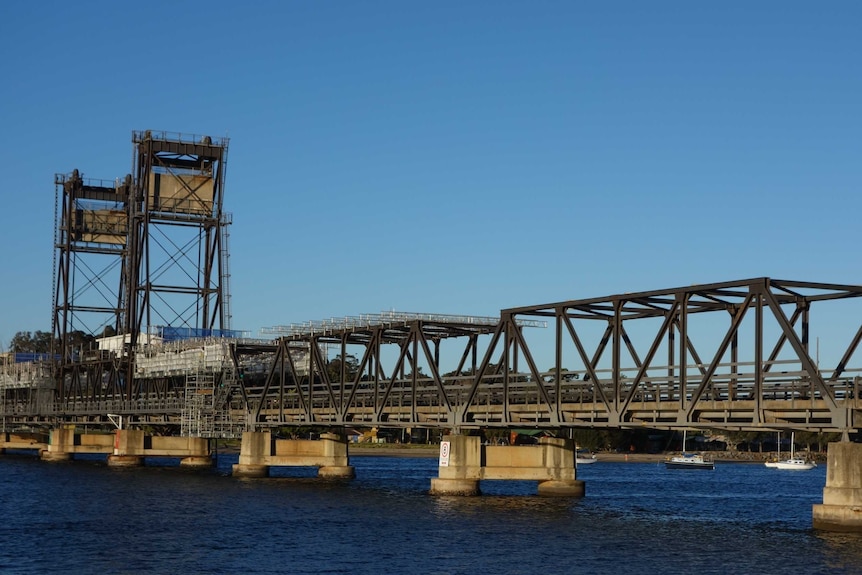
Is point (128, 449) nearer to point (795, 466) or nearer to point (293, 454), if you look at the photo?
point (293, 454)

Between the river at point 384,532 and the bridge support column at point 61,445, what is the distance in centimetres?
4524

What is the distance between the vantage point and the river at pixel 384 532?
45188 mm

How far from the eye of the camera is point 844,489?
5025 cm

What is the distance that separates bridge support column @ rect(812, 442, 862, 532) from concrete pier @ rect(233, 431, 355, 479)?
51.3 meters

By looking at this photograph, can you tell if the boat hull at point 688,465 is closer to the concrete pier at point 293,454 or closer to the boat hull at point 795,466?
the boat hull at point 795,466

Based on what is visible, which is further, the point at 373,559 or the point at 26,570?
the point at 373,559

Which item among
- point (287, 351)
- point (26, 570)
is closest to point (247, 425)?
point (287, 351)

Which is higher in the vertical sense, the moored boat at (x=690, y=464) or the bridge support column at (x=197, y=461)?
the bridge support column at (x=197, y=461)

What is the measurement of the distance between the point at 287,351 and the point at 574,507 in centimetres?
3452

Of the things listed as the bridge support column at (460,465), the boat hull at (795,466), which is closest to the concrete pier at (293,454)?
the bridge support column at (460,465)

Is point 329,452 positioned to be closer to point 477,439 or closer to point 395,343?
point 395,343

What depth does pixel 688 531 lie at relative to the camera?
193 feet

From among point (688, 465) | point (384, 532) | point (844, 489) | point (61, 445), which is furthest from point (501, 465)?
point (688, 465)

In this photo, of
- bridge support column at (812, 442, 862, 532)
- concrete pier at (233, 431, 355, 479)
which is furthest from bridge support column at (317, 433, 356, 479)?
bridge support column at (812, 442, 862, 532)
